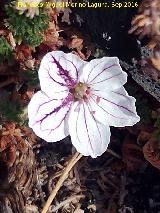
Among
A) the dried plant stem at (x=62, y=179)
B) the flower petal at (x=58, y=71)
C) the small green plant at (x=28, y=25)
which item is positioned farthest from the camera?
the dried plant stem at (x=62, y=179)

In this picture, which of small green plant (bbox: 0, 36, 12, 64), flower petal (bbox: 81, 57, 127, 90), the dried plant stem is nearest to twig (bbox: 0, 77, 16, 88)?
small green plant (bbox: 0, 36, 12, 64)

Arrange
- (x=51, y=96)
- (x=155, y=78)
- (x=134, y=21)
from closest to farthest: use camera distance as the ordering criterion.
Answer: (x=51, y=96) → (x=134, y=21) → (x=155, y=78)

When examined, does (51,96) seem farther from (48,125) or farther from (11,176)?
(11,176)

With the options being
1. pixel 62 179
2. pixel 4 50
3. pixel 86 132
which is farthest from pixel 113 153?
pixel 4 50

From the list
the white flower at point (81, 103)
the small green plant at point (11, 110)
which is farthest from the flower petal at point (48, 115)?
the small green plant at point (11, 110)

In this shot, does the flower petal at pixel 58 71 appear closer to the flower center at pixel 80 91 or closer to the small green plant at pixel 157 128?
the flower center at pixel 80 91

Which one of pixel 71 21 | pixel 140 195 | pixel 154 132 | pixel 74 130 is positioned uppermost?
pixel 71 21

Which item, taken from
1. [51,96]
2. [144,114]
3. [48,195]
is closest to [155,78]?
[144,114]
